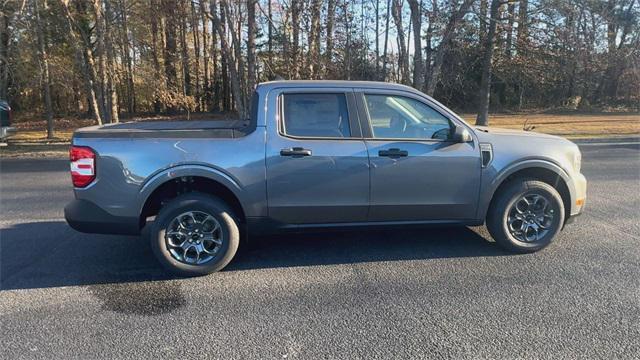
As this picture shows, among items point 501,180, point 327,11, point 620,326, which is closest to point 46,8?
point 327,11

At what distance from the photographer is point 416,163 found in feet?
14.3

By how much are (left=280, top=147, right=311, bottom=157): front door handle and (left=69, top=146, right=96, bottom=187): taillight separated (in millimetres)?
1655

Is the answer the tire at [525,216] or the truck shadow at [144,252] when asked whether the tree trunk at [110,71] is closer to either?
the truck shadow at [144,252]

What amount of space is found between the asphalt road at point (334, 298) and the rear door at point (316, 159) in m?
0.57

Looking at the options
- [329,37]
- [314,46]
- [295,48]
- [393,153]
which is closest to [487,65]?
[329,37]

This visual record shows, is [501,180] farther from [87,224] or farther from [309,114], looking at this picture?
[87,224]

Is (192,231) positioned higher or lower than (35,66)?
lower

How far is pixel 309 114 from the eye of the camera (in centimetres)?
436

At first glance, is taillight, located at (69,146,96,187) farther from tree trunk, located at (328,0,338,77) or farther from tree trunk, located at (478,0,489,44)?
tree trunk, located at (328,0,338,77)

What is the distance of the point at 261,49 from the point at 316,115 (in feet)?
72.9

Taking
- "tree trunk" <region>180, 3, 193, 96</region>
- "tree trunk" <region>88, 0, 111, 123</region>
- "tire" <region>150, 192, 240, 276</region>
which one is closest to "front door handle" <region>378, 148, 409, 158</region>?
"tire" <region>150, 192, 240, 276</region>

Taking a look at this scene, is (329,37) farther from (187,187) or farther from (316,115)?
(187,187)

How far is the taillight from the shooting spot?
401 centimetres

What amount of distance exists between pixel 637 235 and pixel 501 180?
6.76 ft
